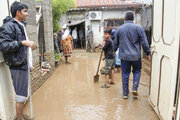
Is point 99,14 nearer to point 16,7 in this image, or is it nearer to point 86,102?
point 86,102

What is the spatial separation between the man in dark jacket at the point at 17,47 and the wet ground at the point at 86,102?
2.65ft

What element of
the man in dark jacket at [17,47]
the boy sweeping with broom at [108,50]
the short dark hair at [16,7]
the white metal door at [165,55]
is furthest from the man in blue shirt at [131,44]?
the short dark hair at [16,7]

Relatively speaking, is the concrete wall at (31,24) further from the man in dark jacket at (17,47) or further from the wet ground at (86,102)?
the man in dark jacket at (17,47)

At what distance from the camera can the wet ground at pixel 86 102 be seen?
9.64ft

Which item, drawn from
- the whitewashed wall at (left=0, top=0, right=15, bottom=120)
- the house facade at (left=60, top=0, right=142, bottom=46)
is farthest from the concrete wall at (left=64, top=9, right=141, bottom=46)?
the whitewashed wall at (left=0, top=0, right=15, bottom=120)

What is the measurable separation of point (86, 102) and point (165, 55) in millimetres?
1861

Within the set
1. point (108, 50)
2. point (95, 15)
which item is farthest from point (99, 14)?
point (108, 50)

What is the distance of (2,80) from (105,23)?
10254mm

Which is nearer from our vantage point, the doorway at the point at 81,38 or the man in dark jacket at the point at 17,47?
the man in dark jacket at the point at 17,47

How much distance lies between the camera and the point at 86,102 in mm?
3486

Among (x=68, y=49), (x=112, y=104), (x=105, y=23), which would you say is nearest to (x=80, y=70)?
(x=68, y=49)

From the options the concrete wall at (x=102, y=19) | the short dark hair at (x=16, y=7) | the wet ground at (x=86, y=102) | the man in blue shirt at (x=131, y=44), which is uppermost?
the concrete wall at (x=102, y=19)

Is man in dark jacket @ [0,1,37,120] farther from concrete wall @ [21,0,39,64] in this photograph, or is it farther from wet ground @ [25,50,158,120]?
concrete wall @ [21,0,39,64]

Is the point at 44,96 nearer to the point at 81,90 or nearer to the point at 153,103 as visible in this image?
the point at 81,90
